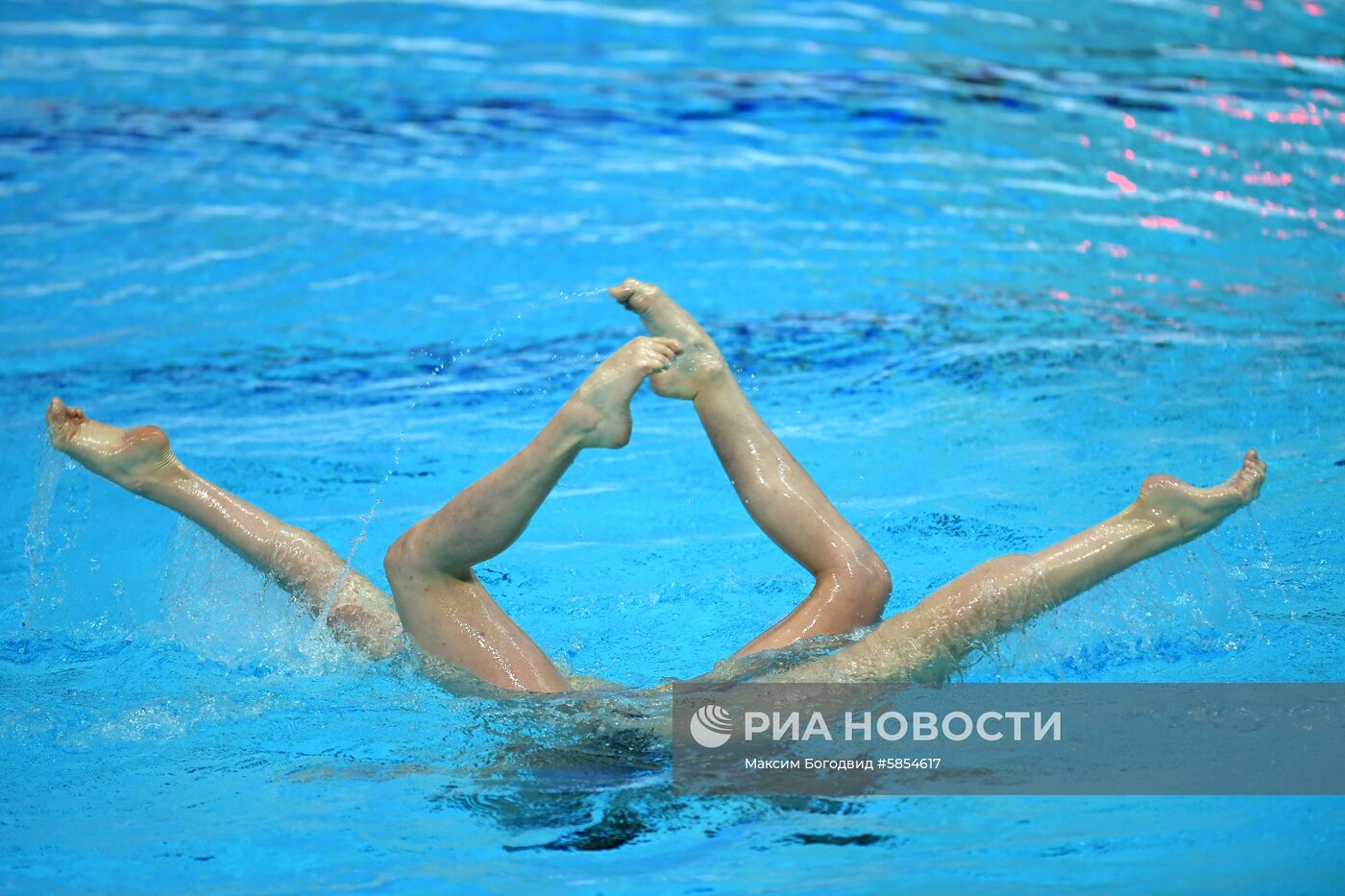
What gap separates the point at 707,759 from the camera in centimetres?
270

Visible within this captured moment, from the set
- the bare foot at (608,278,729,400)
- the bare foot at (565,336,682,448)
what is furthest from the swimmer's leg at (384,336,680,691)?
the bare foot at (608,278,729,400)

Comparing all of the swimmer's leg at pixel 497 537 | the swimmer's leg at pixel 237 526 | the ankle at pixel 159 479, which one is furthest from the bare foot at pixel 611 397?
the ankle at pixel 159 479

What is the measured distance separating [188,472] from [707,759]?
1421 mm

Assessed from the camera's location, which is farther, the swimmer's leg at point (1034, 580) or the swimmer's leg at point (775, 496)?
the swimmer's leg at point (775, 496)

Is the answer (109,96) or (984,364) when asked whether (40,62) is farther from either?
(984,364)

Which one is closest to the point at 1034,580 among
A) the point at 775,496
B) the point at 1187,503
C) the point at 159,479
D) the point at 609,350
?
the point at 1187,503

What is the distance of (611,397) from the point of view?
8.59ft

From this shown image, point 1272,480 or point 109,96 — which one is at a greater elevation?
point 109,96

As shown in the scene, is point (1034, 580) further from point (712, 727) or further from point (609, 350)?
point (609, 350)

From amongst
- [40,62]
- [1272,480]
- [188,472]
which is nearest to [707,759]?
[188,472]

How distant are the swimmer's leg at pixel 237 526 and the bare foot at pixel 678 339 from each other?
0.83 meters

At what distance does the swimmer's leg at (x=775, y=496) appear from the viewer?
2.93m

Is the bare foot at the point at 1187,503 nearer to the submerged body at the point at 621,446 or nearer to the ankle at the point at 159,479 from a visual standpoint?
the submerged body at the point at 621,446

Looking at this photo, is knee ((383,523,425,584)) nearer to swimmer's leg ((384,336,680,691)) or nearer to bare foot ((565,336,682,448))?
swimmer's leg ((384,336,680,691))
